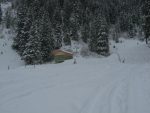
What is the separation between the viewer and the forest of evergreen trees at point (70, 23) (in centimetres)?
4750

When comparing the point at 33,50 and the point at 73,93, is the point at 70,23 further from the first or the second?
the point at 73,93

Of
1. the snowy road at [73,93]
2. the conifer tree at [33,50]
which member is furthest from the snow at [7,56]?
the snowy road at [73,93]

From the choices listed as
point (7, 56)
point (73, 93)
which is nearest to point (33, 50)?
point (7, 56)

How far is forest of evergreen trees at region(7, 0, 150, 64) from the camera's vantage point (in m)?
47.5

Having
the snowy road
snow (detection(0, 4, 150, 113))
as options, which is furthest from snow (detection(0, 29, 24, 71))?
the snowy road

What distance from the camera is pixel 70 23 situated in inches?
3209

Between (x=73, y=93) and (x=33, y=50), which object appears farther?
(x=33, y=50)

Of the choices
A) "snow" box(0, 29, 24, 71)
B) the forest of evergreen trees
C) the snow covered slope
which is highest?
the forest of evergreen trees

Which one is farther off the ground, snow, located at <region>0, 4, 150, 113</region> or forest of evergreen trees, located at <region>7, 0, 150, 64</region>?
forest of evergreen trees, located at <region>7, 0, 150, 64</region>

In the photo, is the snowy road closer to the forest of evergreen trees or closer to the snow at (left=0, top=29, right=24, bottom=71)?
the forest of evergreen trees

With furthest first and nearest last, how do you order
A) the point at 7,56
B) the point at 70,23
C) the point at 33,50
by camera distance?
the point at 70,23
the point at 7,56
the point at 33,50

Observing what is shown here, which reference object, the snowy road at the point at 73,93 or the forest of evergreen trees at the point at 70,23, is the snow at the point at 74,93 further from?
the forest of evergreen trees at the point at 70,23

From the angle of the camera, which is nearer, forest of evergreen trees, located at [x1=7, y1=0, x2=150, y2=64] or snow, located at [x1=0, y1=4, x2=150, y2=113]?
snow, located at [x1=0, y1=4, x2=150, y2=113]

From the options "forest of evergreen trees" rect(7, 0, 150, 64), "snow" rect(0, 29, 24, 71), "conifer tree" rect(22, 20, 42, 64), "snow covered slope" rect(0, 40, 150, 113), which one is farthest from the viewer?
"snow" rect(0, 29, 24, 71)
